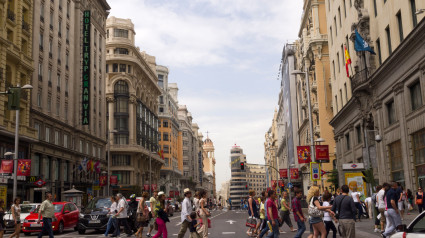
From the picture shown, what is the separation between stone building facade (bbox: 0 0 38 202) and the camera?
34781 mm

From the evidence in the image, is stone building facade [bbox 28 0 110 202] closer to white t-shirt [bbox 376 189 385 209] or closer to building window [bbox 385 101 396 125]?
building window [bbox 385 101 396 125]

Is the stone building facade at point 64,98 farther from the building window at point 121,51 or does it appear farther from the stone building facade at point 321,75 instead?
the stone building facade at point 321,75

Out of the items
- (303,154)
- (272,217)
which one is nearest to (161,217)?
(272,217)

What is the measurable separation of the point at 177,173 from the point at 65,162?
6771 cm

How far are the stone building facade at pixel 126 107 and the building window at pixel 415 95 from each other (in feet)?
168

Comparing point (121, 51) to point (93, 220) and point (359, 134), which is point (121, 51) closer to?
point (359, 134)

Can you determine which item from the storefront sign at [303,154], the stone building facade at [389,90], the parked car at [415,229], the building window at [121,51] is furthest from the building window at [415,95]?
the building window at [121,51]

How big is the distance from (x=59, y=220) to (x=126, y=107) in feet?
183

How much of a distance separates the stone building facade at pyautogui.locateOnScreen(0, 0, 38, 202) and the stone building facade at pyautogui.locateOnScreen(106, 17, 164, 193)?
111ft

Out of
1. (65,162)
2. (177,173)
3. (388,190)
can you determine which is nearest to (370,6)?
(388,190)

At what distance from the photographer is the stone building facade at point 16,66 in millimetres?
34781

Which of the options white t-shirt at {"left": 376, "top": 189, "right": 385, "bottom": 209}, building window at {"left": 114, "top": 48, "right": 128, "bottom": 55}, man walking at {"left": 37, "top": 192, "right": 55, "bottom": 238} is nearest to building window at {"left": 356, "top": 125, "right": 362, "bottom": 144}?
white t-shirt at {"left": 376, "top": 189, "right": 385, "bottom": 209}

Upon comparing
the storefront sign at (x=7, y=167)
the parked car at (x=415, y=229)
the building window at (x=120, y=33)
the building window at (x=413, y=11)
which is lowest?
the parked car at (x=415, y=229)

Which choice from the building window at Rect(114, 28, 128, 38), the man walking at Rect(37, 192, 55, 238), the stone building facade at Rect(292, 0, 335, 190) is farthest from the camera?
the building window at Rect(114, 28, 128, 38)
